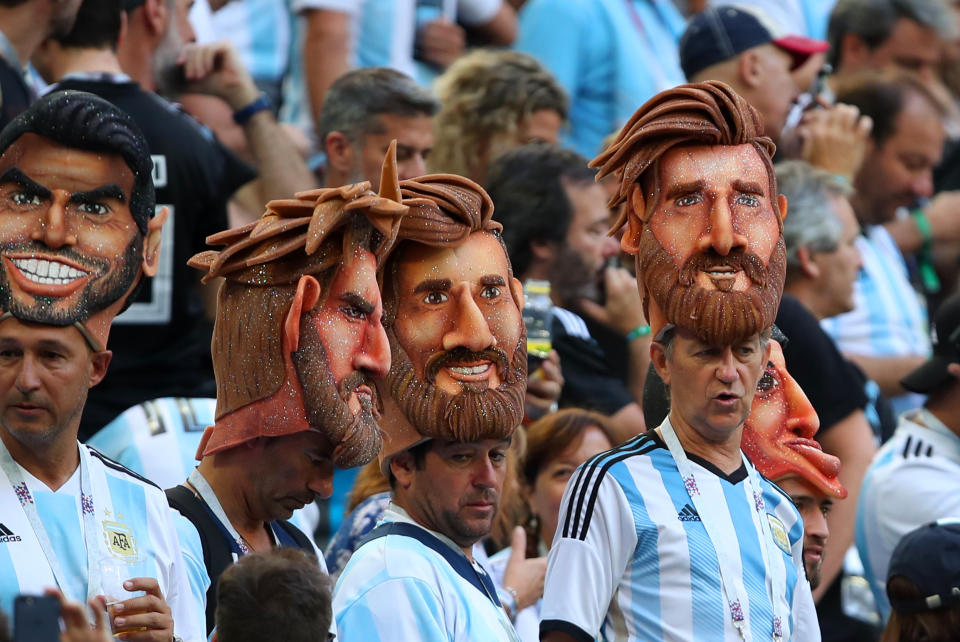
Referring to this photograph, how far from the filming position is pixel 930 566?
207 inches

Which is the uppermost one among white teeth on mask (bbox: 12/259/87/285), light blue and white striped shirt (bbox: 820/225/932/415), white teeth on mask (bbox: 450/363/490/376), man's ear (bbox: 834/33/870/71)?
white teeth on mask (bbox: 12/259/87/285)

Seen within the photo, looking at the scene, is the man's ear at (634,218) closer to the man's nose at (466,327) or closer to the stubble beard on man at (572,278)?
the man's nose at (466,327)

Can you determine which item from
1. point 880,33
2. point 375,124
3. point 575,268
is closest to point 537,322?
point 575,268

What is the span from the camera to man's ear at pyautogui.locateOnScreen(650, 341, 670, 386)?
4.75 meters

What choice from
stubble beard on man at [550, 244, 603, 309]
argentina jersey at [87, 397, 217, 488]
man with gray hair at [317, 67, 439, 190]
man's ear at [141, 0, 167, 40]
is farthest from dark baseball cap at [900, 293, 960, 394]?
man's ear at [141, 0, 167, 40]

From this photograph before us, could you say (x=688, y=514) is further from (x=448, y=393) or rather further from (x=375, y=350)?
(x=375, y=350)

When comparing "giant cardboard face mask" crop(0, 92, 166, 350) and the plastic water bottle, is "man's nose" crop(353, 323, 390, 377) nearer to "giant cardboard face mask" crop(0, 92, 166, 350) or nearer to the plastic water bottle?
"giant cardboard face mask" crop(0, 92, 166, 350)

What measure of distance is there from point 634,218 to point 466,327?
61 centimetres

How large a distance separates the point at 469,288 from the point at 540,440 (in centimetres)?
156

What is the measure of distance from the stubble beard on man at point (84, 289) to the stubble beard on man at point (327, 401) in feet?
1.49

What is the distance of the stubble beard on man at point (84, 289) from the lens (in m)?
4.07

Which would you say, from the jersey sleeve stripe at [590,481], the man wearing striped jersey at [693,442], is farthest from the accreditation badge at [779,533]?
the jersey sleeve stripe at [590,481]

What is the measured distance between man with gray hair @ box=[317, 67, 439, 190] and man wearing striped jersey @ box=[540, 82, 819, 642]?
6.64 feet

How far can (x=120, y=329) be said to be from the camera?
5.93m
